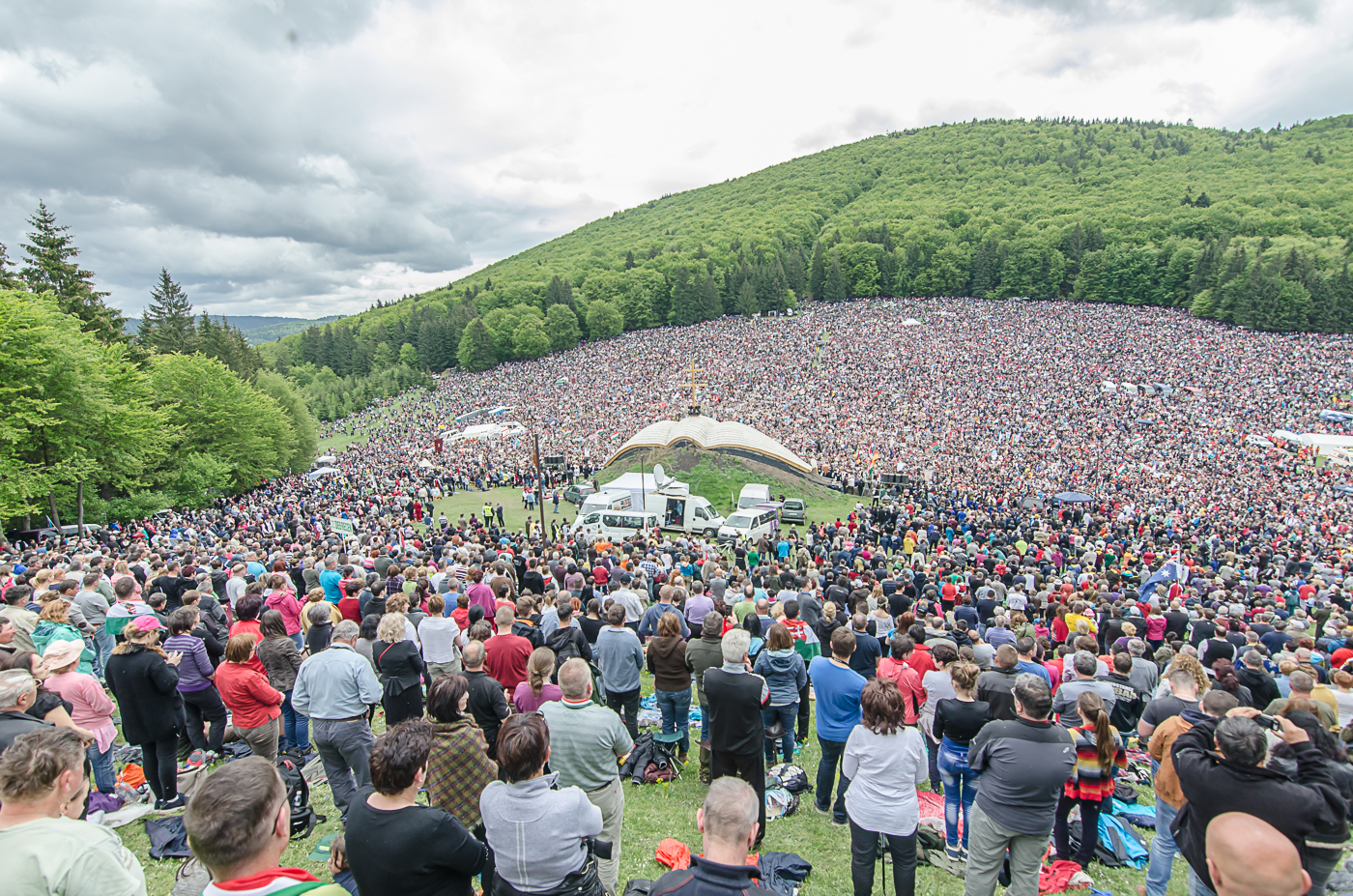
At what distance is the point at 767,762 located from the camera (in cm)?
675

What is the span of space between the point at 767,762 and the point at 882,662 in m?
1.79

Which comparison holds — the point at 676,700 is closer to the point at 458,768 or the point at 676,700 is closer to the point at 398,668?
the point at 398,668

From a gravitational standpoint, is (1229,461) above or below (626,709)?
below

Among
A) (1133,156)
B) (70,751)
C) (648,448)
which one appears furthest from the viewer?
(1133,156)

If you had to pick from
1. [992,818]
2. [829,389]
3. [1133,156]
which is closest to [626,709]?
[992,818]

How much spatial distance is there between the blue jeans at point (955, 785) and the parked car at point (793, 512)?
19.7 metres

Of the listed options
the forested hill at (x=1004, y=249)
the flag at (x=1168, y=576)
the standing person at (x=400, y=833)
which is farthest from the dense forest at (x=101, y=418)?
the forested hill at (x=1004, y=249)

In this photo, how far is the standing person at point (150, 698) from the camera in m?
5.23

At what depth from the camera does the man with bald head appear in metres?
2.39

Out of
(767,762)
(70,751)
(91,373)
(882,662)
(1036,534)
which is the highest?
(91,373)

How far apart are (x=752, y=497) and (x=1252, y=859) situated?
74.4ft

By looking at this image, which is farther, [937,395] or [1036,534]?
[937,395]

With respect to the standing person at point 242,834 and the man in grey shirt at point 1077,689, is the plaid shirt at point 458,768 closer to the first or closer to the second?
the standing person at point 242,834

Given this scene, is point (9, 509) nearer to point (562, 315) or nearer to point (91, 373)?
point (91, 373)
